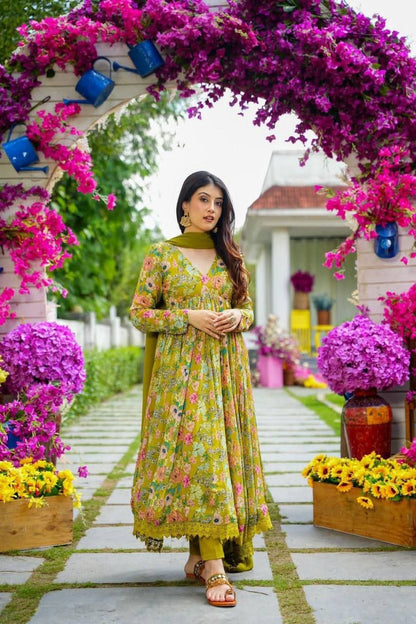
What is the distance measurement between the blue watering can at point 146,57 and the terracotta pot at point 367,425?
224 cm

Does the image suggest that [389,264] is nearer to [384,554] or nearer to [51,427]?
[384,554]

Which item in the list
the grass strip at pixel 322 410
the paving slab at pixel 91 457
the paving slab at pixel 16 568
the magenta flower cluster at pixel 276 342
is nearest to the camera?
the paving slab at pixel 16 568

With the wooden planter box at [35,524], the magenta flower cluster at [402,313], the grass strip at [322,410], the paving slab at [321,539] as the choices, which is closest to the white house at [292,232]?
the grass strip at [322,410]

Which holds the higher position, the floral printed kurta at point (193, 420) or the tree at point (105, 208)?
the tree at point (105, 208)

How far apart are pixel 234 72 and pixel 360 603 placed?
2.99 m

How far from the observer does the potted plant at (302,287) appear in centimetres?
1512

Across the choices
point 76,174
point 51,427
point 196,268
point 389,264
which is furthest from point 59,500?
point 389,264

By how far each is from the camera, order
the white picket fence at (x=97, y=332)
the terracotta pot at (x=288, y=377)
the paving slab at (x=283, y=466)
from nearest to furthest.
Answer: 1. the paving slab at (x=283, y=466)
2. the white picket fence at (x=97, y=332)
3. the terracotta pot at (x=288, y=377)

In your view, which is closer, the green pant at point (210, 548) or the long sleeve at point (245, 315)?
the green pant at point (210, 548)

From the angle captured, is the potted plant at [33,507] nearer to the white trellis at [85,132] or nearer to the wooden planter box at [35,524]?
the wooden planter box at [35,524]

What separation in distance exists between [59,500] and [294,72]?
2718 millimetres

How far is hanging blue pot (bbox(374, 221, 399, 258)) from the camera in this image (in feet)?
15.1

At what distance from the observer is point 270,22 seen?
177 inches

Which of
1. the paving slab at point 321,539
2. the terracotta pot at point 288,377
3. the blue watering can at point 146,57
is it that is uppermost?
the blue watering can at point 146,57
